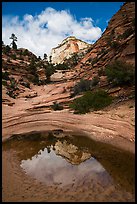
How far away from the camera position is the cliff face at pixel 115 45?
88.2 feet

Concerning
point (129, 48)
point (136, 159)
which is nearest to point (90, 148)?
point (136, 159)

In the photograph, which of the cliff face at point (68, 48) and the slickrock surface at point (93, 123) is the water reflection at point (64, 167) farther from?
the cliff face at point (68, 48)

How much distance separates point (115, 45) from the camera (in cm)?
3158

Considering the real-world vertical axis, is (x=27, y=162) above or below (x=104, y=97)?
below

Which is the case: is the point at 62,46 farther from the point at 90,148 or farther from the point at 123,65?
the point at 90,148

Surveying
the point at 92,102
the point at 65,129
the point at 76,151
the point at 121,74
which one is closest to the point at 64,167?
the point at 76,151

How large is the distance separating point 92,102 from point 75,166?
9.98 metres

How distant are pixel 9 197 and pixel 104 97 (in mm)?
13787

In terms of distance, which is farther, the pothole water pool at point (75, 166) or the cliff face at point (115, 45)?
the cliff face at point (115, 45)

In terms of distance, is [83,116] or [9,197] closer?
[9,197]

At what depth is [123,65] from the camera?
20.4 meters

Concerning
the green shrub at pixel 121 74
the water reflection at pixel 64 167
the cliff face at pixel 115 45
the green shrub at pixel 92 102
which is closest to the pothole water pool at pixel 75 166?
the water reflection at pixel 64 167

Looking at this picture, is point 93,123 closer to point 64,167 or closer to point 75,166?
point 75,166

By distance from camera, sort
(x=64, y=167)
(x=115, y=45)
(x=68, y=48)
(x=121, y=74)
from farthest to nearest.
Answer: (x=68, y=48)
(x=115, y=45)
(x=121, y=74)
(x=64, y=167)
